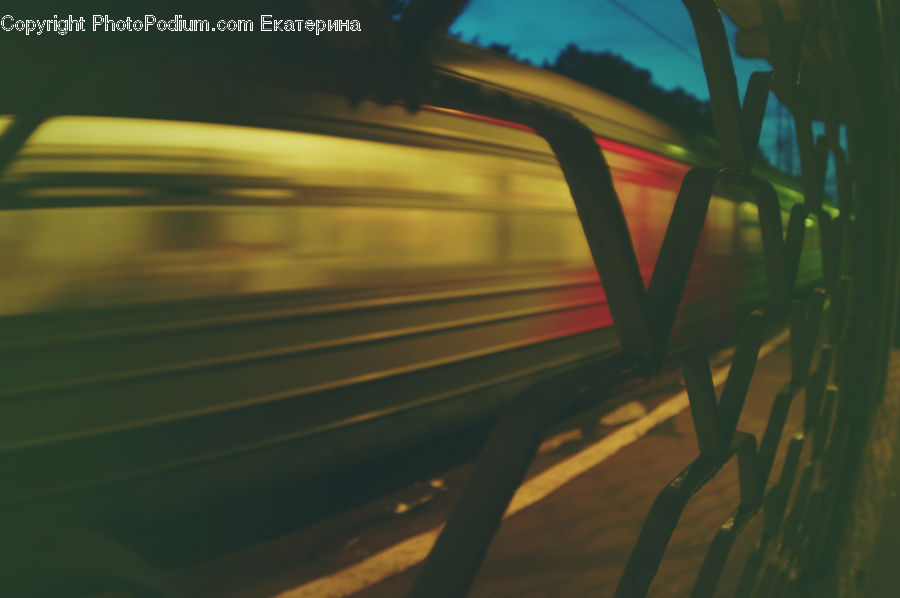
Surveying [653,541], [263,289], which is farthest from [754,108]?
[263,289]

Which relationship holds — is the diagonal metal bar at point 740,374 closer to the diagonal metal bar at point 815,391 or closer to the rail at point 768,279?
the rail at point 768,279

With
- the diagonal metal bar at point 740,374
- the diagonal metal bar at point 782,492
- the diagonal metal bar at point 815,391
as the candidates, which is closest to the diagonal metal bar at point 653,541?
the diagonal metal bar at point 740,374

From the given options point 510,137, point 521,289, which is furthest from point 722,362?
point 510,137

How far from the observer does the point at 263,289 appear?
343 centimetres

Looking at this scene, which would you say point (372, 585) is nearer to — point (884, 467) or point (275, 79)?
point (884, 467)

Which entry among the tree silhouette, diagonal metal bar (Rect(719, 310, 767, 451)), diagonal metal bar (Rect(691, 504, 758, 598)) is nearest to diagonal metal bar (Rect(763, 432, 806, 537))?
diagonal metal bar (Rect(691, 504, 758, 598))

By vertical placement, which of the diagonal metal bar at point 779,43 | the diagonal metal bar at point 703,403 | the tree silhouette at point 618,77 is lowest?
the diagonal metal bar at point 703,403

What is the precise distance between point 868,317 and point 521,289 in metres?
3.48

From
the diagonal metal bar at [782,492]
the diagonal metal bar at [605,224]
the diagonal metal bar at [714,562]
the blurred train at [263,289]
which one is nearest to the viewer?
the diagonal metal bar at [605,224]

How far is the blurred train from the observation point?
273 cm

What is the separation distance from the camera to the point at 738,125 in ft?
2.84

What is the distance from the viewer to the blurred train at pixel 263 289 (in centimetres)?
273

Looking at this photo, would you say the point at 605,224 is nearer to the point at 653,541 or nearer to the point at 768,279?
the point at 653,541

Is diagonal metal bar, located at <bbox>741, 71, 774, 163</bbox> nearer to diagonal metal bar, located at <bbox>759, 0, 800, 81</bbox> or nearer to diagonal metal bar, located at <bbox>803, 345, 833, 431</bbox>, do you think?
diagonal metal bar, located at <bbox>759, 0, 800, 81</bbox>
